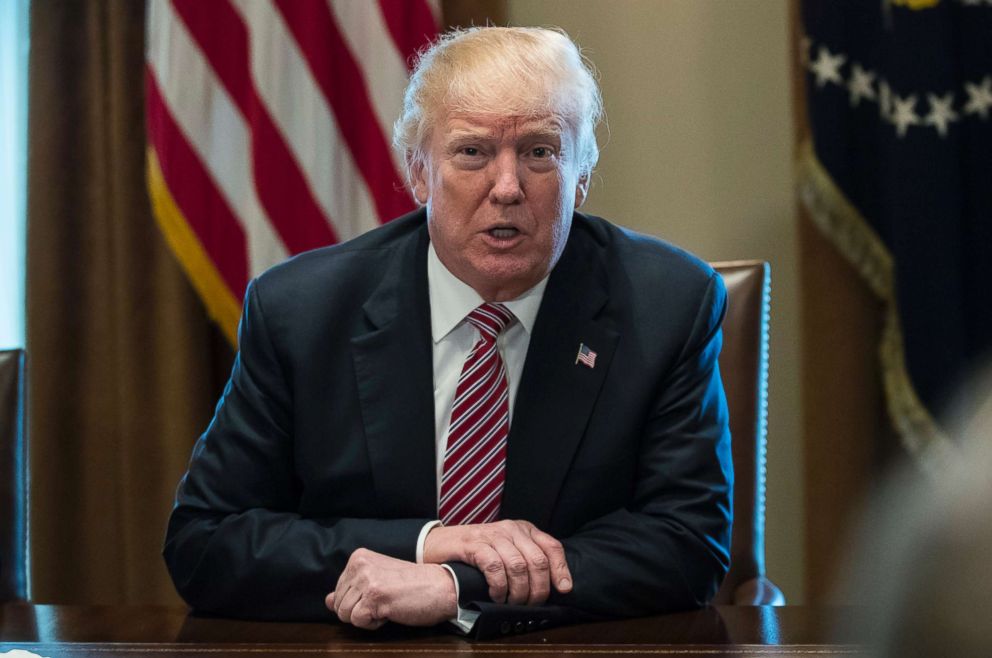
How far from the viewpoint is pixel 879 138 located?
3135 mm

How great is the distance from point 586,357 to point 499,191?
32 cm

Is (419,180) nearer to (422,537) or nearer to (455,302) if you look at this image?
(455,302)

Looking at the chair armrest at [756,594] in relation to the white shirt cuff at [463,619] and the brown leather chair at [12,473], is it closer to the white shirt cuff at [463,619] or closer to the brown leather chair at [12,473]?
the white shirt cuff at [463,619]

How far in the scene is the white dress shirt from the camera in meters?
2.03

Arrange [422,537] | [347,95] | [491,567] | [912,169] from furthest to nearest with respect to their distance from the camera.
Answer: [347,95]
[912,169]
[422,537]
[491,567]

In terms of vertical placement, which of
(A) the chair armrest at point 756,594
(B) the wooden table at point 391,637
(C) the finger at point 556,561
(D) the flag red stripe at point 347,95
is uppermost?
(D) the flag red stripe at point 347,95

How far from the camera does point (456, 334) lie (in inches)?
81.2

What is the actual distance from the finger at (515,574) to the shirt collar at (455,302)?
0.49 metres

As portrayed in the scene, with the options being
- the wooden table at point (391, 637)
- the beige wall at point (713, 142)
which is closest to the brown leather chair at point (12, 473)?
the wooden table at point (391, 637)

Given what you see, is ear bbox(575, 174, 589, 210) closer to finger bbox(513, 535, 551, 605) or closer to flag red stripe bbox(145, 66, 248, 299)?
finger bbox(513, 535, 551, 605)

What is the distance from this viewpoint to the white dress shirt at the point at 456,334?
203 cm

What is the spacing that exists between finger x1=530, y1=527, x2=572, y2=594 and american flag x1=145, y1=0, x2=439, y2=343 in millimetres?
1739

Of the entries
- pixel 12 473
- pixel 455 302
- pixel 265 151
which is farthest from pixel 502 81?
pixel 265 151

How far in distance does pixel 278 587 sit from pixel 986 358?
2125 millimetres
